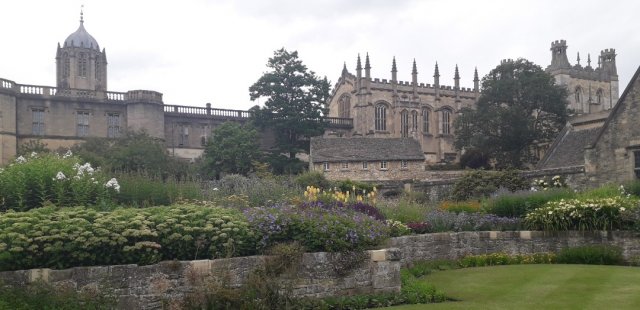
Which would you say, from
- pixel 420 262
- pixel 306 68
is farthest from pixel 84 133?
pixel 420 262

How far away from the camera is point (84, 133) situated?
55812 mm

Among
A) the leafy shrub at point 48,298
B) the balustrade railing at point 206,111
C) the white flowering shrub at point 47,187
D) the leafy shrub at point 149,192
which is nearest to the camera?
the leafy shrub at point 48,298

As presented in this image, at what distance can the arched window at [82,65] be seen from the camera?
234 ft

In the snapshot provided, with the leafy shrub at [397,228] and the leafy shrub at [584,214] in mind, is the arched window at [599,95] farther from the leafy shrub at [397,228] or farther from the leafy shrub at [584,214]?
the leafy shrub at [397,228]

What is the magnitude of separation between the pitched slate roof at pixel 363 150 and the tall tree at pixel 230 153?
5.34 metres

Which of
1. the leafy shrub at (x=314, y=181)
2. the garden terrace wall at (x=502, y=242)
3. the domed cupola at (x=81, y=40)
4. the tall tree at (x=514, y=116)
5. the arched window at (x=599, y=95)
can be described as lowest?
the garden terrace wall at (x=502, y=242)

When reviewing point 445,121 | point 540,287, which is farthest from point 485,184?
point 445,121

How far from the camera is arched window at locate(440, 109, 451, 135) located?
77.7m

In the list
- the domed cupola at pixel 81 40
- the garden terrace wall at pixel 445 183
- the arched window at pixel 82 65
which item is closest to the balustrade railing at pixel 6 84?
the arched window at pixel 82 65

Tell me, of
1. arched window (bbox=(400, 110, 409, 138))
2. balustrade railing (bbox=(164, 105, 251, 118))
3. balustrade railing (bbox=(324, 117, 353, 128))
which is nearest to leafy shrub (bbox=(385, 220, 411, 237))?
balustrade railing (bbox=(164, 105, 251, 118))

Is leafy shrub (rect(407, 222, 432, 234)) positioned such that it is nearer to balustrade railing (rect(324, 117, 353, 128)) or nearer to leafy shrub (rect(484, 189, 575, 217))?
leafy shrub (rect(484, 189, 575, 217))

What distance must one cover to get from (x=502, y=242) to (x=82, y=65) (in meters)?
63.7

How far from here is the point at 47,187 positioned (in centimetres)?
1423

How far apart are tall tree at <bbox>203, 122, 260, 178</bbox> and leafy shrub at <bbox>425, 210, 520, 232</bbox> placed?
30919 mm
